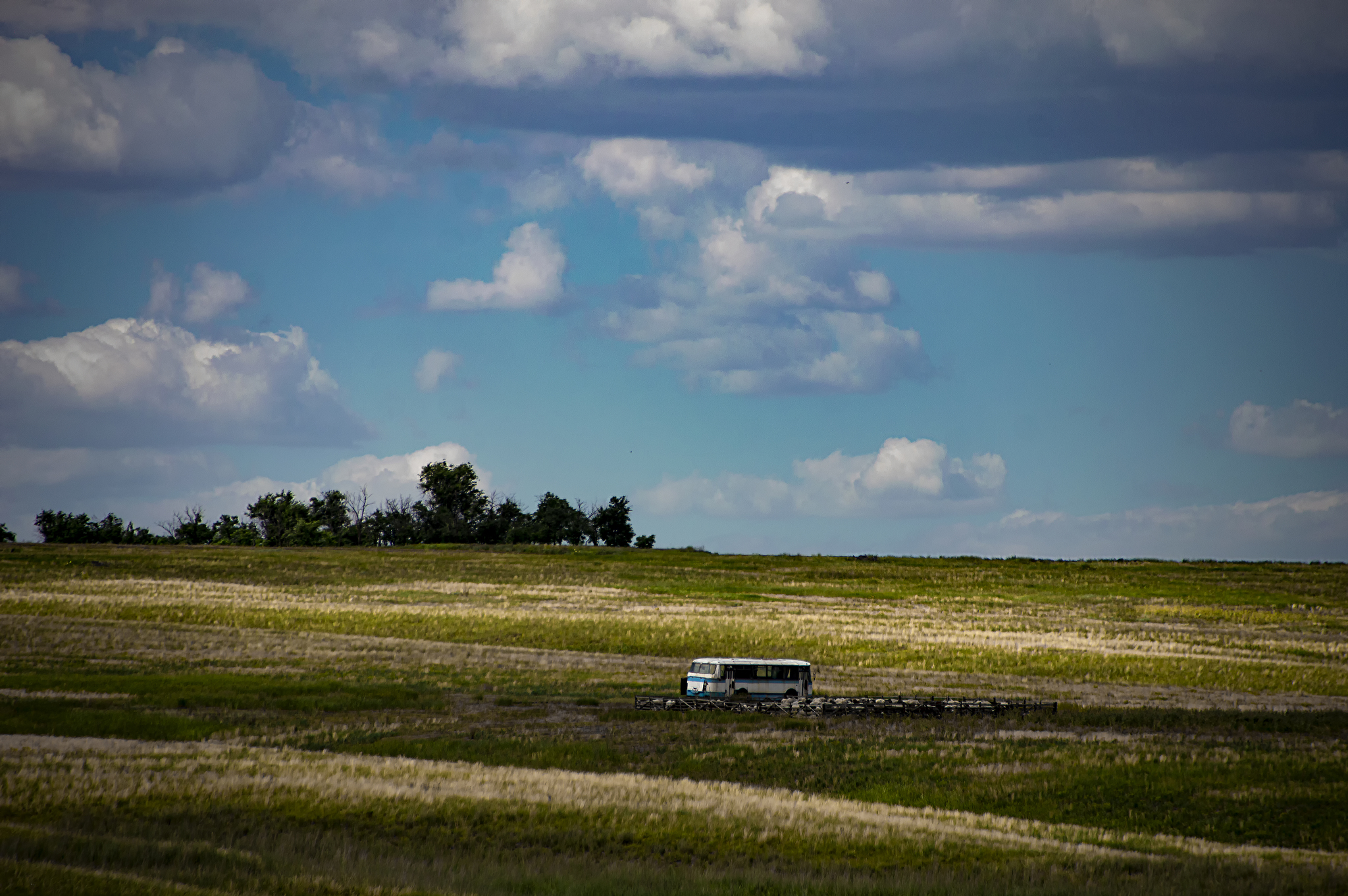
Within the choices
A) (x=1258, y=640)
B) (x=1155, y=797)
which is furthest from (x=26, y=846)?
(x=1258, y=640)

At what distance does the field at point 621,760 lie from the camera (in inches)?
771

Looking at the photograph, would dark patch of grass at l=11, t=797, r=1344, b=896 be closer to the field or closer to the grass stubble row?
the field

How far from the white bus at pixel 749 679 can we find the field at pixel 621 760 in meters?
3.07

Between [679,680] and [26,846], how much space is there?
35955mm

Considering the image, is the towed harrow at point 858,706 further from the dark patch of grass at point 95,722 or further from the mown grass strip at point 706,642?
the mown grass strip at point 706,642

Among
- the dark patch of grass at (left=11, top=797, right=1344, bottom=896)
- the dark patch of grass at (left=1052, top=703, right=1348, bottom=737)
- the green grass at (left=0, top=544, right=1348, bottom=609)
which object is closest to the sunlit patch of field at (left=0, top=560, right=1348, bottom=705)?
the dark patch of grass at (left=1052, top=703, right=1348, bottom=737)

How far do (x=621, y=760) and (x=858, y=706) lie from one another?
11321 mm

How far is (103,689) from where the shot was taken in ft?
138

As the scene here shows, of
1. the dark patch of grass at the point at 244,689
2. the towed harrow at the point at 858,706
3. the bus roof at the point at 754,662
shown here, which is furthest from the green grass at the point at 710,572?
the towed harrow at the point at 858,706

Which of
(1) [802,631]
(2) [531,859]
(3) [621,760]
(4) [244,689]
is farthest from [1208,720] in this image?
(1) [802,631]

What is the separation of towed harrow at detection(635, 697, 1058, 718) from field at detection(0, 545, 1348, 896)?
1.22 m

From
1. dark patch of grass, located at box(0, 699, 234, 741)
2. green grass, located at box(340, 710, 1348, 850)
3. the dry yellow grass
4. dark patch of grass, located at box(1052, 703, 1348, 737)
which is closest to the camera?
the dry yellow grass

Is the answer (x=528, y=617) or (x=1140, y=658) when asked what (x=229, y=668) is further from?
(x=1140, y=658)

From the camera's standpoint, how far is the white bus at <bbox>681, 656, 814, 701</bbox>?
44094 millimetres
